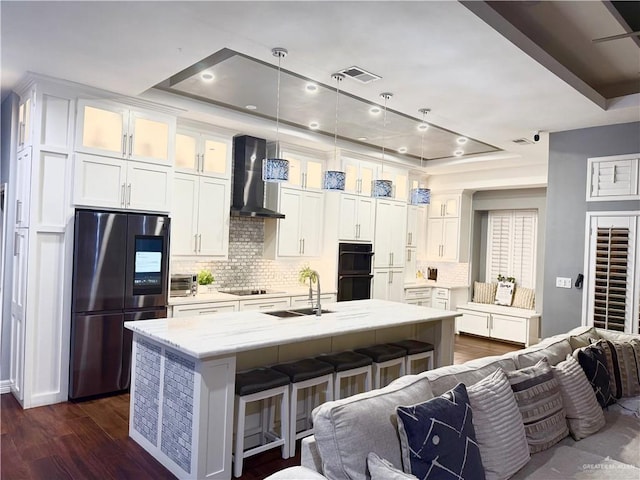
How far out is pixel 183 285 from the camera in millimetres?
5035

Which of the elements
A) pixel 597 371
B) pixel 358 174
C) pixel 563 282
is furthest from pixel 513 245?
pixel 597 371

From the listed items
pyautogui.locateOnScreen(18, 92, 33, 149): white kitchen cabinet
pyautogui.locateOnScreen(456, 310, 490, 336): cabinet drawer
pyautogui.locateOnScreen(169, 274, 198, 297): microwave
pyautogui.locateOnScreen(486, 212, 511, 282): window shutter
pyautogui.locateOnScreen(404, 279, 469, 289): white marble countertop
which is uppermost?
pyautogui.locateOnScreen(18, 92, 33, 149): white kitchen cabinet

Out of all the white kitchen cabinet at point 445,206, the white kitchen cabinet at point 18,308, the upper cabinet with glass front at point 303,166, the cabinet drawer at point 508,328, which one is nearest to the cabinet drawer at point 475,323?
the cabinet drawer at point 508,328

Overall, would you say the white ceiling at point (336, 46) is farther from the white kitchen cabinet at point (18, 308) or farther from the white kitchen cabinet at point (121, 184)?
the white kitchen cabinet at point (18, 308)

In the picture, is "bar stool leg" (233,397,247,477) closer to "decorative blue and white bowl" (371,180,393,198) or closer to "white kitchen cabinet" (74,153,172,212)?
"decorative blue and white bowl" (371,180,393,198)

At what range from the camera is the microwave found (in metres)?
4.98

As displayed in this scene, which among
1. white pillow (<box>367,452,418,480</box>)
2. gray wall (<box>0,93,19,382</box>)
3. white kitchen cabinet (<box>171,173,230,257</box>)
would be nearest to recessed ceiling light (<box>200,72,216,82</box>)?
white kitchen cabinet (<box>171,173,230,257</box>)

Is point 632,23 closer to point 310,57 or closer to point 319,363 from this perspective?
point 310,57

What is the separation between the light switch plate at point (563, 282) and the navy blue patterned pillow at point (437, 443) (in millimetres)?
3696

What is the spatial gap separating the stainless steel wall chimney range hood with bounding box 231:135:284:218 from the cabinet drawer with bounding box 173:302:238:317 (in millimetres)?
1141

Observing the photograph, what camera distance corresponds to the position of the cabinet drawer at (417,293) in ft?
25.3

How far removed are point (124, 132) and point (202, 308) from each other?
1980mm

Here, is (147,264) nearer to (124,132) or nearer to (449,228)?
(124,132)

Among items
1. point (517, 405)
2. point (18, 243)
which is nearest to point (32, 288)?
point (18, 243)
